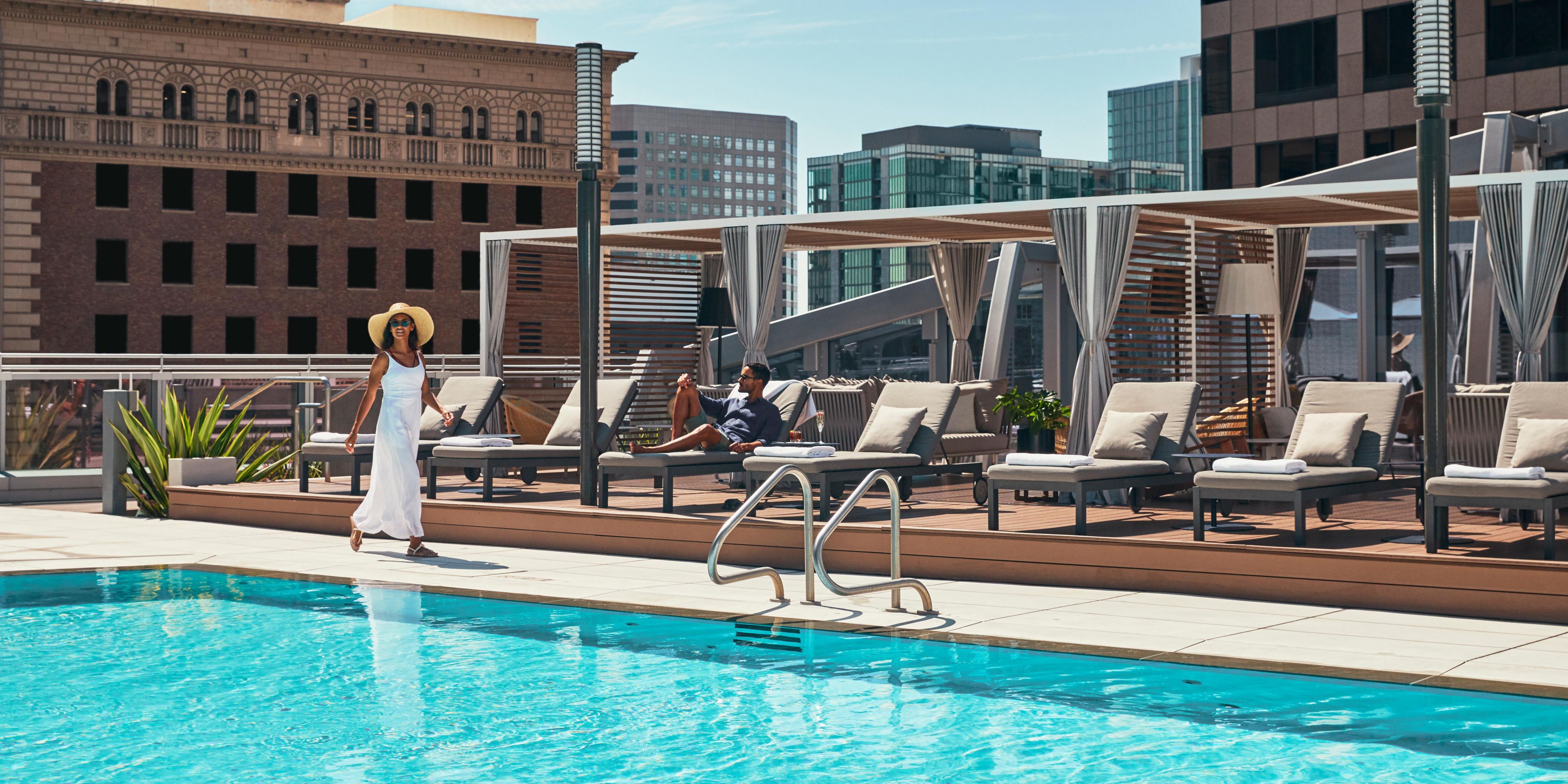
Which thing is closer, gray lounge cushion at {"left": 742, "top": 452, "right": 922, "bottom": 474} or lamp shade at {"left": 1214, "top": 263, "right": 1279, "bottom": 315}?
gray lounge cushion at {"left": 742, "top": 452, "right": 922, "bottom": 474}

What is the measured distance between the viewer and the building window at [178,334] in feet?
150

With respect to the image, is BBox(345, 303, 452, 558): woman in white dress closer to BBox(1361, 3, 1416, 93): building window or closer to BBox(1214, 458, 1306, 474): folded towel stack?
BBox(1214, 458, 1306, 474): folded towel stack

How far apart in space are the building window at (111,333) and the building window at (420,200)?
9332 mm

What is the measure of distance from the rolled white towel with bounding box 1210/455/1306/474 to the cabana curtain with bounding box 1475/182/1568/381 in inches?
121

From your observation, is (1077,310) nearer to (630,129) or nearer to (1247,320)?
(1247,320)

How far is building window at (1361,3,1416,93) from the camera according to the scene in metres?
37.5

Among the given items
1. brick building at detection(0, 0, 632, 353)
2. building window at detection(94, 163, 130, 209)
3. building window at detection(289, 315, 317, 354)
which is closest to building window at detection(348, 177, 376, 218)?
brick building at detection(0, 0, 632, 353)

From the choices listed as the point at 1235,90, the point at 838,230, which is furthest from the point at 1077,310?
the point at 1235,90

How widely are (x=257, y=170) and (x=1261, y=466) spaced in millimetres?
43343

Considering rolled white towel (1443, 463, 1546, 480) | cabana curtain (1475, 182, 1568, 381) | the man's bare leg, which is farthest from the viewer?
the man's bare leg

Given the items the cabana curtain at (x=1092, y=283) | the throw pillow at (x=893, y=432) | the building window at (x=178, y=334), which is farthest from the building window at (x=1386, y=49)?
the building window at (x=178, y=334)

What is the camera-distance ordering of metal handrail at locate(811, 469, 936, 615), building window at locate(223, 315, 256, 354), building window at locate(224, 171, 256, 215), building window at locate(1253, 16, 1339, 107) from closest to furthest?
metal handrail at locate(811, 469, 936, 615), building window at locate(1253, 16, 1339, 107), building window at locate(223, 315, 256, 354), building window at locate(224, 171, 256, 215)

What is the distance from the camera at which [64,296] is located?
4372cm

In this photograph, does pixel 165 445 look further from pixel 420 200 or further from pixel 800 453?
pixel 420 200
